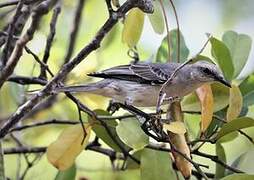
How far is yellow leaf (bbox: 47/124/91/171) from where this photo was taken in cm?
102

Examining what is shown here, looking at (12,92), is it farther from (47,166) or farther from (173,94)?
(173,94)

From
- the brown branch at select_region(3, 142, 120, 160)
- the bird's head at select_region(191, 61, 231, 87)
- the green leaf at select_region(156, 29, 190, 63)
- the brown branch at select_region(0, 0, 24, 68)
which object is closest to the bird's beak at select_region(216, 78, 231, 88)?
the bird's head at select_region(191, 61, 231, 87)

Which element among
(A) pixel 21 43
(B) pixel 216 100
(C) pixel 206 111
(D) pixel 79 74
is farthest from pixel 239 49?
(A) pixel 21 43

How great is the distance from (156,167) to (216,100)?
0.58ft

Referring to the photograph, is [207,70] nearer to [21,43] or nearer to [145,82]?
[145,82]

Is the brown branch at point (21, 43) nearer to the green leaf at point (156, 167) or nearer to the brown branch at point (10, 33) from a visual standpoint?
the brown branch at point (10, 33)

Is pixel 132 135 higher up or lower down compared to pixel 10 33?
lower down

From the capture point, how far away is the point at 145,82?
1373 millimetres

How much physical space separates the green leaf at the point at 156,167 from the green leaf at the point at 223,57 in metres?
0.22

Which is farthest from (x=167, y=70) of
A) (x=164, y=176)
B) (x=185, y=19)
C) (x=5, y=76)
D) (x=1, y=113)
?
(x=185, y=19)

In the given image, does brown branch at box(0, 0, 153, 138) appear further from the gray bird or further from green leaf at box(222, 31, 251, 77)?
green leaf at box(222, 31, 251, 77)

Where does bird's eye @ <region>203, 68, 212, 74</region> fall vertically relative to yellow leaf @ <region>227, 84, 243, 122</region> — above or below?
above

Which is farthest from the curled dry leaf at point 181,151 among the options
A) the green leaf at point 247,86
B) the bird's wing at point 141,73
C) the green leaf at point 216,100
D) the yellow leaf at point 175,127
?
the bird's wing at point 141,73

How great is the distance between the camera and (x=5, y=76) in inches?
36.9
